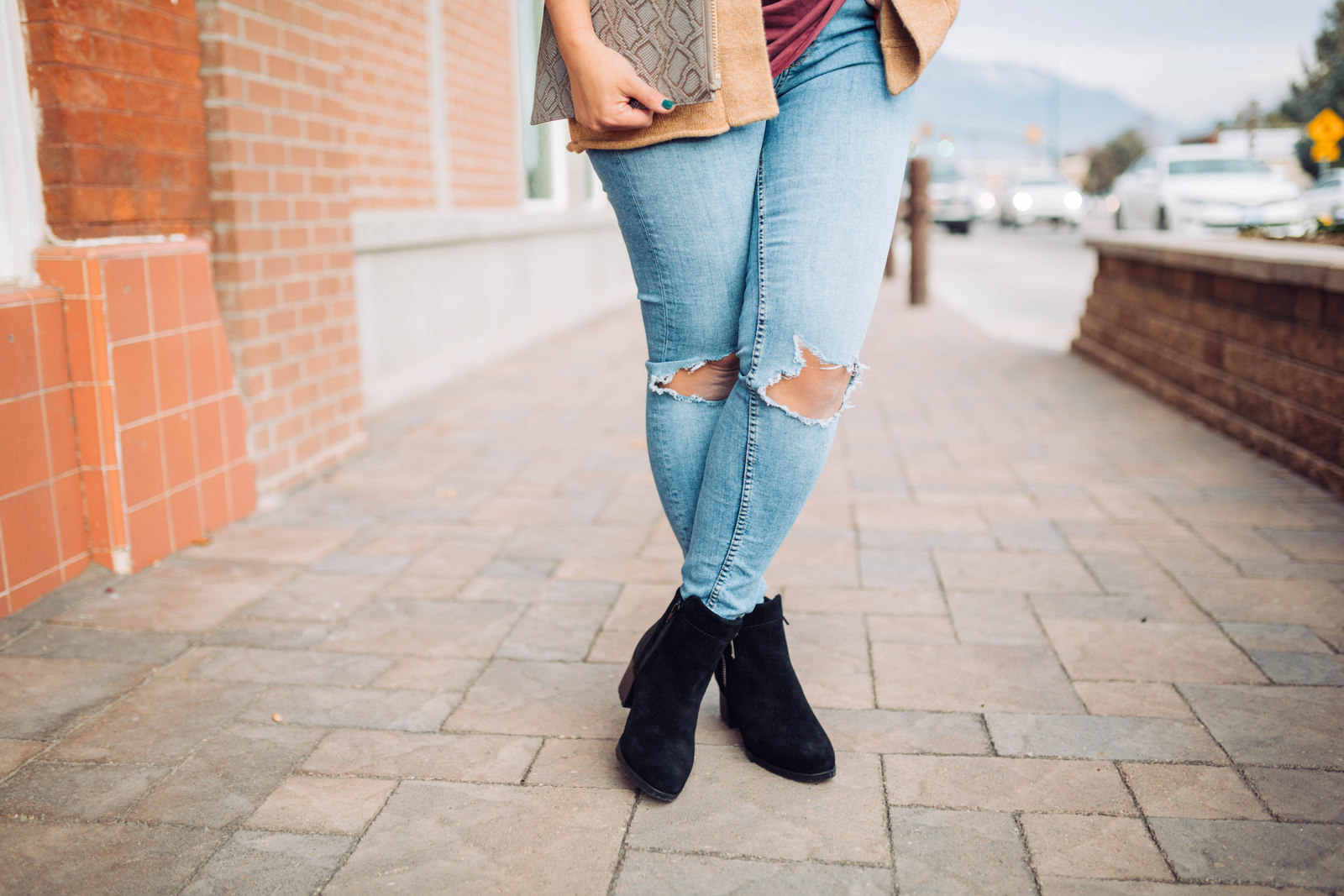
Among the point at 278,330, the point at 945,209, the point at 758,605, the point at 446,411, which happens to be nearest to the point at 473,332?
the point at 446,411

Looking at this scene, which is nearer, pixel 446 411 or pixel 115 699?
pixel 115 699

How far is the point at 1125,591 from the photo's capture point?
2422 millimetres

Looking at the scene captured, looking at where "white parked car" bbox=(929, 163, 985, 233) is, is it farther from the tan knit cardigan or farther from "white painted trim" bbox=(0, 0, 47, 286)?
the tan knit cardigan

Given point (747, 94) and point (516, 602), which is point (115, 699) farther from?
point (747, 94)

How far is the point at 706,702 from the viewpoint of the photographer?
1.86 meters

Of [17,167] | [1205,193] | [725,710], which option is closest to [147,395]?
[17,167]

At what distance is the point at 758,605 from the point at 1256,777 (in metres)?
0.80

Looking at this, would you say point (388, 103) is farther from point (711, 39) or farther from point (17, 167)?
point (711, 39)

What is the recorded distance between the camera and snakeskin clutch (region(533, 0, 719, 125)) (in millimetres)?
1287

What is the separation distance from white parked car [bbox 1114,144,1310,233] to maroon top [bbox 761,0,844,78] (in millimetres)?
14782

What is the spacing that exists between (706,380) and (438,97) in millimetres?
4656

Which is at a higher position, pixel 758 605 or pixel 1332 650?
pixel 758 605

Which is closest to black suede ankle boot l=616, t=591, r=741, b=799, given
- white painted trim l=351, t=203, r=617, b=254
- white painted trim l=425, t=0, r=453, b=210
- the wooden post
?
white painted trim l=351, t=203, r=617, b=254

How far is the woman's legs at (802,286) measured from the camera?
1.41 meters
